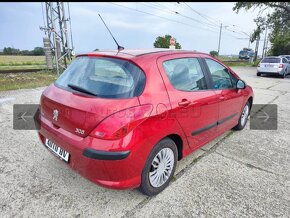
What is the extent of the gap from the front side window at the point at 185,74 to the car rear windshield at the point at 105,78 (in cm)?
45

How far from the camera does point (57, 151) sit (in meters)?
2.33

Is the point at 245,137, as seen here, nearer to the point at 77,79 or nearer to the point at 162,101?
the point at 162,101

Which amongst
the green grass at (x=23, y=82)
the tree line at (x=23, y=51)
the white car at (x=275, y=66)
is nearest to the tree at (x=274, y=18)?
the white car at (x=275, y=66)

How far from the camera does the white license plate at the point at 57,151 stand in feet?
7.24

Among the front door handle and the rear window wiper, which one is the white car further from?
the rear window wiper

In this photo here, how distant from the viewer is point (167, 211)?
86.2 inches

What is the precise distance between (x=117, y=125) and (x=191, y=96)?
111 centimetres

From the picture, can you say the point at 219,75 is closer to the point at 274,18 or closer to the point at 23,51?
the point at 274,18

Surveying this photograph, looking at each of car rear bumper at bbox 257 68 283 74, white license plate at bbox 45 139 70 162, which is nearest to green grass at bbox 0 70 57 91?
white license plate at bbox 45 139 70 162

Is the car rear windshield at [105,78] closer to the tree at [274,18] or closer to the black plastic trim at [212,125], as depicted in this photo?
the black plastic trim at [212,125]

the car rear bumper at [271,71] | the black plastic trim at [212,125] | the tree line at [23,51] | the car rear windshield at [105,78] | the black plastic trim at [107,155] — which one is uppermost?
the tree line at [23,51]

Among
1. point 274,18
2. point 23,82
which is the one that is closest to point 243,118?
point 23,82

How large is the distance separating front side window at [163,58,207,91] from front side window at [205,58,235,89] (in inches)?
11.6

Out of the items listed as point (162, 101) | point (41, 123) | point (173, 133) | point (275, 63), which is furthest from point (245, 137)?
point (275, 63)
